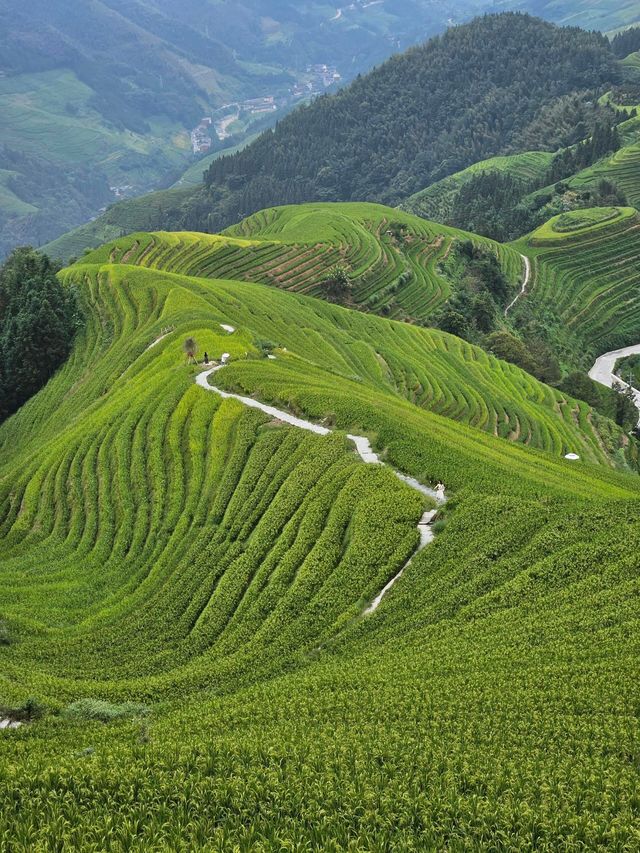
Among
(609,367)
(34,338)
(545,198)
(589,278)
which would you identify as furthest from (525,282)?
(34,338)

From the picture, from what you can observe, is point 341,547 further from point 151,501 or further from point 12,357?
point 12,357

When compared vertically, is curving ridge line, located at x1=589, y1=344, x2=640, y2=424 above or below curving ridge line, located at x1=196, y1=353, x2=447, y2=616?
above

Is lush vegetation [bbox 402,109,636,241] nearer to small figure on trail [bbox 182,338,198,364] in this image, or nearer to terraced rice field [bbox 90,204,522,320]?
terraced rice field [bbox 90,204,522,320]

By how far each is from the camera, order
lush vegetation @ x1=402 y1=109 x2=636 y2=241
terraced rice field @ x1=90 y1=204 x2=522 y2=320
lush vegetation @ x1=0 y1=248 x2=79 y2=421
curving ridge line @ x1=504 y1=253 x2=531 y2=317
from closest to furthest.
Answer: lush vegetation @ x1=0 y1=248 x2=79 y2=421 < terraced rice field @ x1=90 y1=204 x2=522 y2=320 < curving ridge line @ x1=504 y1=253 x2=531 y2=317 < lush vegetation @ x1=402 y1=109 x2=636 y2=241

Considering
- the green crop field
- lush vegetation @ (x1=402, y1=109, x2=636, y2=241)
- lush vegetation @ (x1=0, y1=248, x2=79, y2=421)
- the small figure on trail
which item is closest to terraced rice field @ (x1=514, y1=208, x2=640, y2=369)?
lush vegetation @ (x1=402, y1=109, x2=636, y2=241)

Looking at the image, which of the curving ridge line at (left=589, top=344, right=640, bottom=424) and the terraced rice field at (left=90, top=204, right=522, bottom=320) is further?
the curving ridge line at (left=589, top=344, right=640, bottom=424)

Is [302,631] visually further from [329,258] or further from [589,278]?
[589,278]
